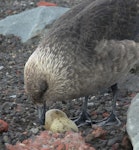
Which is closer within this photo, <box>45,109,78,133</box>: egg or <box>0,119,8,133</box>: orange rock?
<box>45,109,78,133</box>: egg

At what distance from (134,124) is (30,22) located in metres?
4.69

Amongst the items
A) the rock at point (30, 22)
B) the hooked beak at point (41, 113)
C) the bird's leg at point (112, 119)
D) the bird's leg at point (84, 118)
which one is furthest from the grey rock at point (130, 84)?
the rock at point (30, 22)

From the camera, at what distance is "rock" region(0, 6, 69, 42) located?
29.3ft

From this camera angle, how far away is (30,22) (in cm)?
916

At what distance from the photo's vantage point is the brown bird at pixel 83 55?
17.4 feet

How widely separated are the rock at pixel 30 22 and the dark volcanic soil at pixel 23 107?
0.31m

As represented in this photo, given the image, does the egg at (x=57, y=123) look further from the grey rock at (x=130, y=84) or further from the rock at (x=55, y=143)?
the grey rock at (x=130, y=84)

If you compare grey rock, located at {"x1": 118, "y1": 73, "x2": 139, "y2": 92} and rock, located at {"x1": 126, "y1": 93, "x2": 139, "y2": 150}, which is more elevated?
rock, located at {"x1": 126, "y1": 93, "x2": 139, "y2": 150}

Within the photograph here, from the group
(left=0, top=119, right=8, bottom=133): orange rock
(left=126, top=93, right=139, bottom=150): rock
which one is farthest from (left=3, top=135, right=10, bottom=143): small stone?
(left=126, top=93, right=139, bottom=150): rock

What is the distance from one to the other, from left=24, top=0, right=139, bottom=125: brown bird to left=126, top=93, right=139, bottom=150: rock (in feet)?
1.92

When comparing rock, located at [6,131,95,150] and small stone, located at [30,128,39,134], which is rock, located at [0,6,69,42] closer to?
small stone, located at [30,128,39,134]

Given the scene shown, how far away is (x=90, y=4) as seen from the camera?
6.04 m

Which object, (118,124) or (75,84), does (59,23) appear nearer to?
(75,84)

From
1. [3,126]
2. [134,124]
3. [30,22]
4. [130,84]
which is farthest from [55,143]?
[30,22]
